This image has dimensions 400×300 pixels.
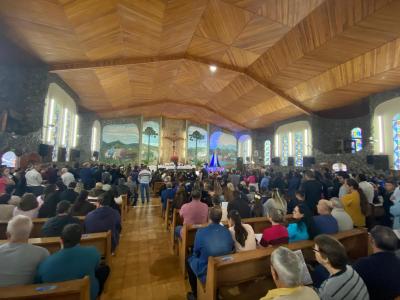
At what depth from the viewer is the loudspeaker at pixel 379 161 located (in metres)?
8.32

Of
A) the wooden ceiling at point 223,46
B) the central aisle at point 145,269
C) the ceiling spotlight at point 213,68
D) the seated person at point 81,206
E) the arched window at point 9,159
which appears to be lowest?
the central aisle at point 145,269

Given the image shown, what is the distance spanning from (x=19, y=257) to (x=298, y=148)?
13722 millimetres

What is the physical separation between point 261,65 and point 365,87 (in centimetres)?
402

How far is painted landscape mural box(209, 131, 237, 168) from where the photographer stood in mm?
18578

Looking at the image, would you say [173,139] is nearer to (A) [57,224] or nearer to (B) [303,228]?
(A) [57,224]

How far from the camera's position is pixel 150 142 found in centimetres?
1667

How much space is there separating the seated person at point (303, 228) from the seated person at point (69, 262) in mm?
2055

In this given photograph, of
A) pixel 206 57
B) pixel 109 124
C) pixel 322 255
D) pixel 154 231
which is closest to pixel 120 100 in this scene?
pixel 109 124

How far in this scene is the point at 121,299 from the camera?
2.48m

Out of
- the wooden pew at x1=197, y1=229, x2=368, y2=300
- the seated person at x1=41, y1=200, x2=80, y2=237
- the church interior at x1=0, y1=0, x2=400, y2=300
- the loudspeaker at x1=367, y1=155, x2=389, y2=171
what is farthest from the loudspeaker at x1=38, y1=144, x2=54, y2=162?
the loudspeaker at x1=367, y1=155, x2=389, y2=171

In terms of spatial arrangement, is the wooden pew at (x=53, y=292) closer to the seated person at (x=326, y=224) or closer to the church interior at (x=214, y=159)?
the church interior at (x=214, y=159)

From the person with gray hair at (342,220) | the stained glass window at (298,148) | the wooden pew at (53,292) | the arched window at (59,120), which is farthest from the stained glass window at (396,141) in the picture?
the arched window at (59,120)

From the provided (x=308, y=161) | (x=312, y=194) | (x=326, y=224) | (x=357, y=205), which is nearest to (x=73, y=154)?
(x=312, y=194)

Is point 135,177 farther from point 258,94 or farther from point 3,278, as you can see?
point 258,94
